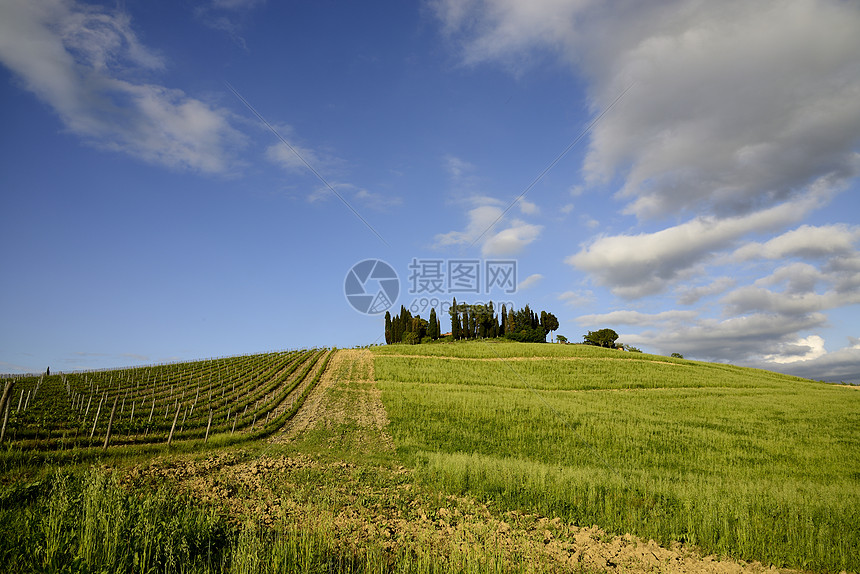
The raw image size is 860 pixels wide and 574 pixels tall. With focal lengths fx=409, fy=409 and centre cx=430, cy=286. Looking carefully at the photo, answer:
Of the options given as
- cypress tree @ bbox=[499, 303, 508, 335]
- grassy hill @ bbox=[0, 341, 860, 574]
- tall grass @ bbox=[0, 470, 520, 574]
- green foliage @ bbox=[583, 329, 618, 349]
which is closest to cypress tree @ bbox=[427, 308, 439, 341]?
cypress tree @ bbox=[499, 303, 508, 335]

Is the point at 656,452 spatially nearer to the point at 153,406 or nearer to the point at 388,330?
the point at 153,406

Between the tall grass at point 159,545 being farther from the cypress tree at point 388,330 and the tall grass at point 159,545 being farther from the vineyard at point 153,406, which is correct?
the cypress tree at point 388,330

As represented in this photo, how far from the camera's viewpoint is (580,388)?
1802 inches

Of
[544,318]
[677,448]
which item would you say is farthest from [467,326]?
[677,448]

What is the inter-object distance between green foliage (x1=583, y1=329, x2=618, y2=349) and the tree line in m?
A: 15.5

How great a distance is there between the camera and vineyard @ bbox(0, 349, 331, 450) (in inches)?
772

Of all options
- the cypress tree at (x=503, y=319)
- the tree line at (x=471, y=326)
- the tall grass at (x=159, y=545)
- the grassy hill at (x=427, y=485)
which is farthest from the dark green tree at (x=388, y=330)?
the tall grass at (x=159, y=545)

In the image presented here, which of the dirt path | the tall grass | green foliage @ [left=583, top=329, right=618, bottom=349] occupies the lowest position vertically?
the dirt path

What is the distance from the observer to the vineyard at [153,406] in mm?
19609

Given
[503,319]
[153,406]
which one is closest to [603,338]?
[503,319]

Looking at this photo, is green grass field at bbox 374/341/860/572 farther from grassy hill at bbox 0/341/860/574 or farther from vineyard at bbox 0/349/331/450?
vineyard at bbox 0/349/331/450

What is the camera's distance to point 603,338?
12606 centimetres

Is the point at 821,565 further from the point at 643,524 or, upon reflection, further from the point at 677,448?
the point at 677,448

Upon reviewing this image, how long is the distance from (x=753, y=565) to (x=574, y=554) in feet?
12.7
